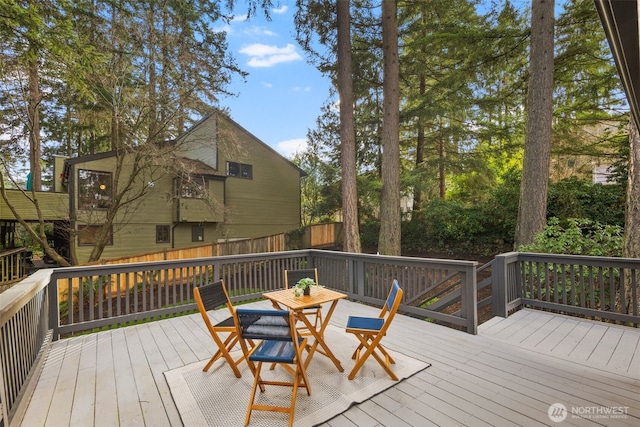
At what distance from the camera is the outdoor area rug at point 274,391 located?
2.11 meters

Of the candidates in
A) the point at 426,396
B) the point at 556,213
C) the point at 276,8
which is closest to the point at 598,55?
the point at 556,213

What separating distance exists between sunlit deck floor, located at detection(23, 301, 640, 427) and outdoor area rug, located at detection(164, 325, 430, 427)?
9 cm

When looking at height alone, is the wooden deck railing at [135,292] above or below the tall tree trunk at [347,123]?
below

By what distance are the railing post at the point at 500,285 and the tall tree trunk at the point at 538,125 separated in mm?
2462

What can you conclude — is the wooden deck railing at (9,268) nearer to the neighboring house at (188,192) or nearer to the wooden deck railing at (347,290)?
the neighboring house at (188,192)

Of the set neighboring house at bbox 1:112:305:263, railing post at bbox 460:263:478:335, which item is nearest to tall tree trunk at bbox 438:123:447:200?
neighboring house at bbox 1:112:305:263

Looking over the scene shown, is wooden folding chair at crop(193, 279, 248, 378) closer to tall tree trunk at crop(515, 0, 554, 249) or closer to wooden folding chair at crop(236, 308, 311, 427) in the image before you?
wooden folding chair at crop(236, 308, 311, 427)

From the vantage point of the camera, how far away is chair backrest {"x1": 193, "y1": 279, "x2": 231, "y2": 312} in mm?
2715

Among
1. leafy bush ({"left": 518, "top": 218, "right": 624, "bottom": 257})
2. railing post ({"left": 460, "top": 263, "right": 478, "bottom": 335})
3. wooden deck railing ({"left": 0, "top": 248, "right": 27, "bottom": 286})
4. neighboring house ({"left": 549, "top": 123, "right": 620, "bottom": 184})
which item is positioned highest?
neighboring house ({"left": 549, "top": 123, "right": 620, "bottom": 184})

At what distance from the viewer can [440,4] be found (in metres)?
7.95

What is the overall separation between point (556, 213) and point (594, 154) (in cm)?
253

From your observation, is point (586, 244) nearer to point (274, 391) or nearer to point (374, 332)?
point (374, 332)

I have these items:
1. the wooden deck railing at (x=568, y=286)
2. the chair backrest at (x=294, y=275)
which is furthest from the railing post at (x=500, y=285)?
the chair backrest at (x=294, y=275)

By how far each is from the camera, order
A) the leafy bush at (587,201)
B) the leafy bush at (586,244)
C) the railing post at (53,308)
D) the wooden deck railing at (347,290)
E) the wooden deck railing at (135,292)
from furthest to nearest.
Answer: the leafy bush at (587,201), the leafy bush at (586,244), the railing post at (53,308), the wooden deck railing at (347,290), the wooden deck railing at (135,292)
